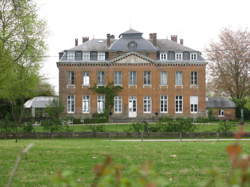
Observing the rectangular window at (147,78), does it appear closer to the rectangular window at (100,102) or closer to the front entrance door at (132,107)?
the front entrance door at (132,107)

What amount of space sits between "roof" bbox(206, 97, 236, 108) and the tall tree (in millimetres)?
816

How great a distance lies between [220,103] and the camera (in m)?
51.5

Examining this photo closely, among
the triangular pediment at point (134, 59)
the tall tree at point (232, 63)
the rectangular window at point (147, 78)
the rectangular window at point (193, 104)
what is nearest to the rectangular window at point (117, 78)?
the triangular pediment at point (134, 59)

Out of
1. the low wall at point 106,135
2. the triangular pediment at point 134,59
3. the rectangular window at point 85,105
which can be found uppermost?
the triangular pediment at point 134,59

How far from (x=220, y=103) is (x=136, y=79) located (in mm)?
12813

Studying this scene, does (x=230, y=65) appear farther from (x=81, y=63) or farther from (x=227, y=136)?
(x=227, y=136)

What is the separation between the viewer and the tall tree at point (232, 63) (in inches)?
1924

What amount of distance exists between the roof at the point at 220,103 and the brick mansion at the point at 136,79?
6157mm

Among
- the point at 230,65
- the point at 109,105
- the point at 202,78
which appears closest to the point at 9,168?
the point at 109,105

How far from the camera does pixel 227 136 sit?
25.7 meters

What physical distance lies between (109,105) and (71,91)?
472 centimetres

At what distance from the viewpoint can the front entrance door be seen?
45000 mm

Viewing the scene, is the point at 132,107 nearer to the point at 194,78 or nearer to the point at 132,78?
the point at 132,78

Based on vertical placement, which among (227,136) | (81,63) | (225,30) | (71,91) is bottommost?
(227,136)
